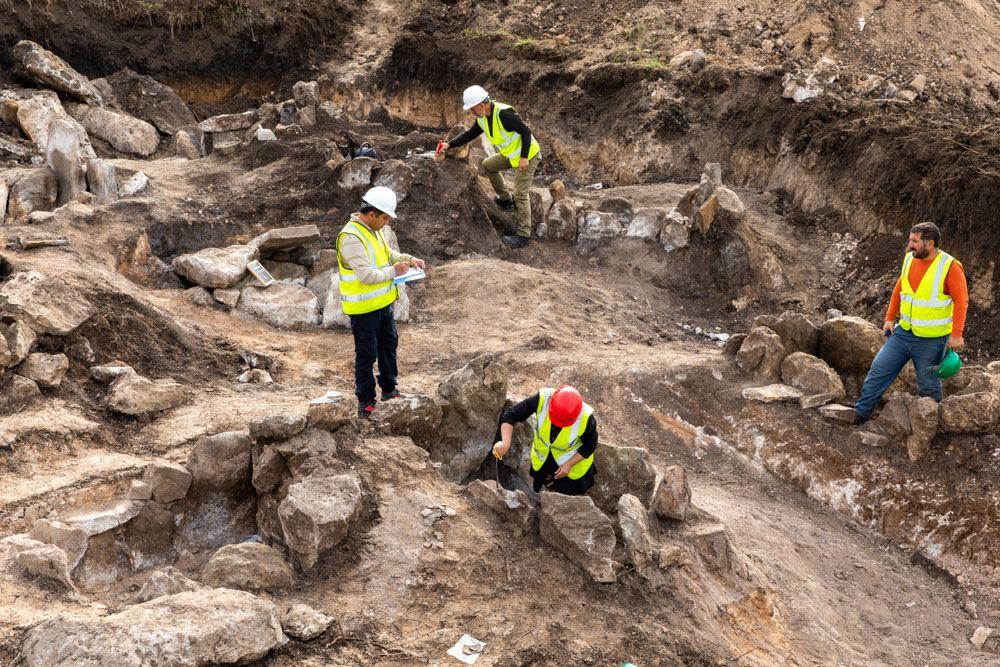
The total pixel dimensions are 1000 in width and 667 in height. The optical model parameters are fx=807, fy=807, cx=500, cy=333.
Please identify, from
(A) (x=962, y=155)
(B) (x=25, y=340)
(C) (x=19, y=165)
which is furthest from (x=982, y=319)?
(C) (x=19, y=165)

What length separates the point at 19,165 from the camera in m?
10.5

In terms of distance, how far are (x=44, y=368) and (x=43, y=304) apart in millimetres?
780

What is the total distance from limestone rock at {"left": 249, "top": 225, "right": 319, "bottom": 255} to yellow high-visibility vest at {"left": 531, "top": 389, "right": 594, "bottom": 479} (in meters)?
4.46

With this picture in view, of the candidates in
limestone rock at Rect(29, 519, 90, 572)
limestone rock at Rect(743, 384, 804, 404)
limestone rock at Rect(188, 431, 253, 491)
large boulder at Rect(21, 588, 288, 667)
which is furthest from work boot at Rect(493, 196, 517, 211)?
large boulder at Rect(21, 588, 288, 667)

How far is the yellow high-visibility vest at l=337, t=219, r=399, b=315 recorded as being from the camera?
571 centimetres

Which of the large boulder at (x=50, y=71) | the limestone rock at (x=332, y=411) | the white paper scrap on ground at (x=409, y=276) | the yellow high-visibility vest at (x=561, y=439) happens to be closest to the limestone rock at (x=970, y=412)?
the yellow high-visibility vest at (x=561, y=439)

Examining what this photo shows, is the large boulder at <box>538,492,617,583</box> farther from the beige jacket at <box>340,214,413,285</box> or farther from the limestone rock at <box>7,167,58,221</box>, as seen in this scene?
the limestone rock at <box>7,167,58,221</box>

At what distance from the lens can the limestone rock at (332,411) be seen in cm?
510

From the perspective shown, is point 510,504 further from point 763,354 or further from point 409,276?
point 763,354

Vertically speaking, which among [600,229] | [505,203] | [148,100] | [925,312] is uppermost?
[148,100]

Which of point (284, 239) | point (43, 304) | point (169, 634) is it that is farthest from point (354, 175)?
point (169, 634)

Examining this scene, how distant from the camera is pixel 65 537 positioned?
4.28 metres

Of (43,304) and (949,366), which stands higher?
(43,304)

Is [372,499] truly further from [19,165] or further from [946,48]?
[946,48]
